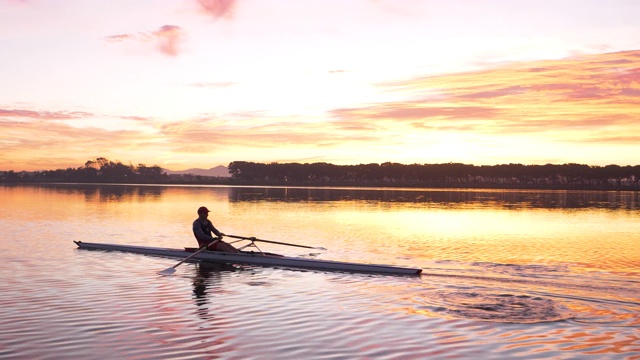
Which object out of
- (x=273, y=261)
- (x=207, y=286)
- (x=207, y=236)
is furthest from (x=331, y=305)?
(x=207, y=236)

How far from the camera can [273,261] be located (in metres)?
23.6

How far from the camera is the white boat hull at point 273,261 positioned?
21719mm

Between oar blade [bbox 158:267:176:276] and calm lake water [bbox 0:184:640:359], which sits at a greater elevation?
oar blade [bbox 158:267:176:276]

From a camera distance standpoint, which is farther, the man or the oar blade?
the man

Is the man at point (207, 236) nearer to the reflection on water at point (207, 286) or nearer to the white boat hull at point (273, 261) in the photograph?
the white boat hull at point (273, 261)

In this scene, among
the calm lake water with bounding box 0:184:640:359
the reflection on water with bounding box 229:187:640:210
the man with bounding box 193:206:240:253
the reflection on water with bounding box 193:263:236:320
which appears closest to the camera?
the calm lake water with bounding box 0:184:640:359

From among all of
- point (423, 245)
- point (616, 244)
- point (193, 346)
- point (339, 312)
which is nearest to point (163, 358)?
point (193, 346)

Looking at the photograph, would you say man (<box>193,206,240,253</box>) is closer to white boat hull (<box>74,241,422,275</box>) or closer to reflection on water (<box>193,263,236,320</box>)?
white boat hull (<box>74,241,422,275</box>)

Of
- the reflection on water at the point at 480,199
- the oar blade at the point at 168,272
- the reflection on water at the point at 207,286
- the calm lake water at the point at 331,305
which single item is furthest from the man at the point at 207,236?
the reflection on water at the point at 480,199

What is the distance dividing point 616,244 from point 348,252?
16.4 meters

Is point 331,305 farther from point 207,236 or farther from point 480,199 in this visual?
point 480,199

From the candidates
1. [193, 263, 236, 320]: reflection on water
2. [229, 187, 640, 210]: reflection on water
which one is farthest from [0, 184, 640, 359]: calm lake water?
[229, 187, 640, 210]: reflection on water

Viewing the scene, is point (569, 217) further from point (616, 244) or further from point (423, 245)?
point (423, 245)

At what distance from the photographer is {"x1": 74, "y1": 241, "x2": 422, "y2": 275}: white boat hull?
2172 cm
